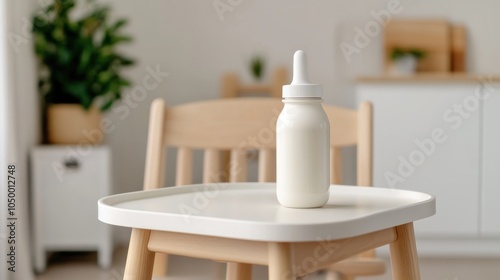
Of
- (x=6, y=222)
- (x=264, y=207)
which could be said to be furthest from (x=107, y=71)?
(x=264, y=207)

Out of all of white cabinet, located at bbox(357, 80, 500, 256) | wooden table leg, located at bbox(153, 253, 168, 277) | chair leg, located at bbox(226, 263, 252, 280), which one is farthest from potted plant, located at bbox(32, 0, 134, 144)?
chair leg, located at bbox(226, 263, 252, 280)

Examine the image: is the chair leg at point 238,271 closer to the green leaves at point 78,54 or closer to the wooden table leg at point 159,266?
the wooden table leg at point 159,266

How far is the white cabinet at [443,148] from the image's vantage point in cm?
315

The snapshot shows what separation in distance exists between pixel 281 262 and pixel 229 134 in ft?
2.34

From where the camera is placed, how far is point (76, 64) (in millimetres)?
3012

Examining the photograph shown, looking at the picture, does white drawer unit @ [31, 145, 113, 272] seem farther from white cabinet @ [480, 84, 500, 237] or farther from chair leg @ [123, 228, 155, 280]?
chair leg @ [123, 228, 155, 280]

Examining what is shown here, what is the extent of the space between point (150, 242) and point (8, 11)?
6.81 ft

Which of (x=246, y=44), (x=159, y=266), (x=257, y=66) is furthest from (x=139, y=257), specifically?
(x=246, y=44)

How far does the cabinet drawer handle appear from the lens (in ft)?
9.61

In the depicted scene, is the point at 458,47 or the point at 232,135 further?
the point at 458,47

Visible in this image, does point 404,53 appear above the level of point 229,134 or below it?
above

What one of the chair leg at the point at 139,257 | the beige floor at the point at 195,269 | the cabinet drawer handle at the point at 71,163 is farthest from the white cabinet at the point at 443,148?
the chair leg at the point at 139,257

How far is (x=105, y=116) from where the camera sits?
11.4 ft

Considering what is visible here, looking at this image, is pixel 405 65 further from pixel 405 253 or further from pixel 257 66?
pixel 405 253
